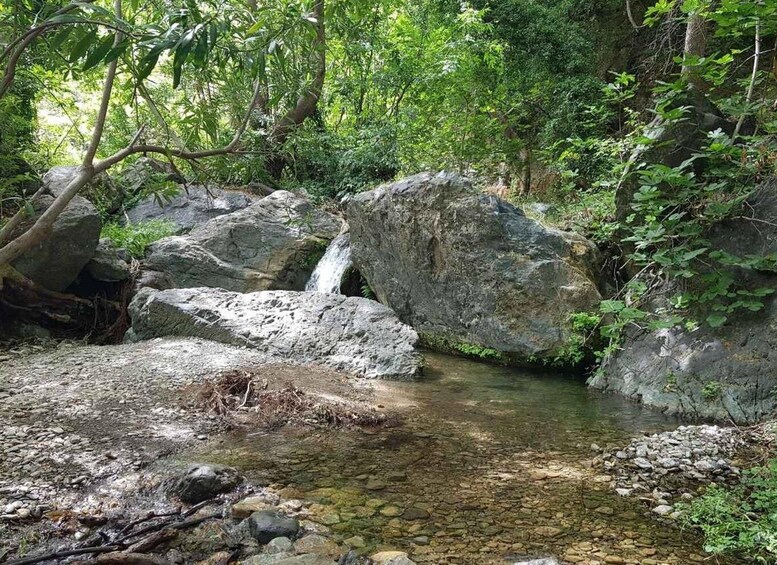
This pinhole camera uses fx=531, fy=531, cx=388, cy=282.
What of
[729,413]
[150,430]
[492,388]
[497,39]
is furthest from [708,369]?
[497,39]

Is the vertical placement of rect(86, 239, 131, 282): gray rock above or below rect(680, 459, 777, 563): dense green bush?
above

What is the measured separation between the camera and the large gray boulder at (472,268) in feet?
22.6

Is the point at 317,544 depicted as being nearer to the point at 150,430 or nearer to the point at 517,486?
the point at 517,486

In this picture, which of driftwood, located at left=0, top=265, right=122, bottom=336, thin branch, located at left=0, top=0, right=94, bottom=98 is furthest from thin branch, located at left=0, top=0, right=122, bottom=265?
driftwood, located at left=0, top=265, right=122, bottom=336

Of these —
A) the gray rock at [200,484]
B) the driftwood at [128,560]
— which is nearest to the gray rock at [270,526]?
the gray rock at [200,484]

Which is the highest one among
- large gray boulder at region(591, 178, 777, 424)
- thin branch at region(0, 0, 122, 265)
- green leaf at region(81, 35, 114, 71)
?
green leaf at region(81, 35, 114, 71)

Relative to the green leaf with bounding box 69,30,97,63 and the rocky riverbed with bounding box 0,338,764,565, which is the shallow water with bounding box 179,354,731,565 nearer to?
the rocky riverbed with bounding box 0,338,764,565

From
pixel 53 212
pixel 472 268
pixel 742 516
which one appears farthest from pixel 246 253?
pixel 742 516

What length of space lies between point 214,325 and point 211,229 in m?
3.26

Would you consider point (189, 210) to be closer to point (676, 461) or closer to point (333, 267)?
point (333, 267)

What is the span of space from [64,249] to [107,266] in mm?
853

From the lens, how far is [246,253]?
9742 millimetres

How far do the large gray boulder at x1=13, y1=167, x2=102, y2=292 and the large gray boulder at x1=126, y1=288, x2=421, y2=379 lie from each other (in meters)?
1.07

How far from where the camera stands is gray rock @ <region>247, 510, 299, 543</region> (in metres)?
2.75
